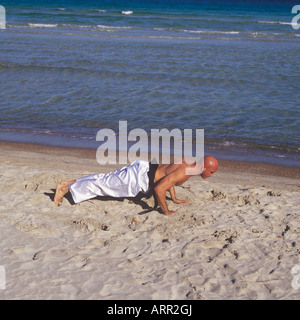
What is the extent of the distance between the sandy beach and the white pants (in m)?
0.14

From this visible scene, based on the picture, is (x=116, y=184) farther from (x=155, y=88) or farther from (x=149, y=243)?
(x=155, y=88)

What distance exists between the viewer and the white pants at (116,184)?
16.8 feet

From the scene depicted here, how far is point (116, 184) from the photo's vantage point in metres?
5.15

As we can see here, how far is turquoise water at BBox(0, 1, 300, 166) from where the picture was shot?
343 inches

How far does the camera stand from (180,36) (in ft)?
70.9

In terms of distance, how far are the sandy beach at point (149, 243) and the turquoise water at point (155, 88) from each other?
2.41 meters

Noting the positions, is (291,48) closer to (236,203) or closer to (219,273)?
(236,203)

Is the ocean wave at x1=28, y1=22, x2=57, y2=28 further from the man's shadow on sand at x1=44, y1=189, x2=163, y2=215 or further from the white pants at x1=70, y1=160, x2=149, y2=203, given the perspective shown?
the white pants at x1=70, y1=160, x2=149, y2=203

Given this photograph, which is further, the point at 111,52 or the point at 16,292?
the point at 111,52

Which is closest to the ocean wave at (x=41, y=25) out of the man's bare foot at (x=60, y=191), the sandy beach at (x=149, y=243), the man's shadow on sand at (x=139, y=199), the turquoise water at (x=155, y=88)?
the turquoise water at (x=155, y=88)

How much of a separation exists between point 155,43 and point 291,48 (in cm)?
557

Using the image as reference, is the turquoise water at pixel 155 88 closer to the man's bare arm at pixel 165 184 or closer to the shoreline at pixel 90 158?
the shoreline at pixel 90 158

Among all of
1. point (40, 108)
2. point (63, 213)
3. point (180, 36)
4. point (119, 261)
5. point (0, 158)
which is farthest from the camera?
point (180, 36)
